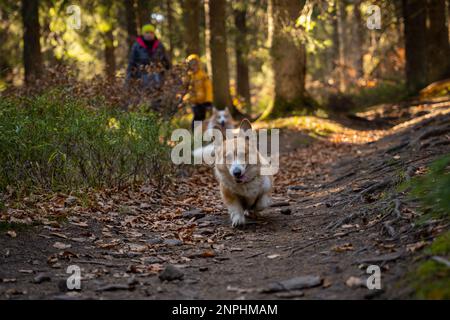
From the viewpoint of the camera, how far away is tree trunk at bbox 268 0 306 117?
567 inches

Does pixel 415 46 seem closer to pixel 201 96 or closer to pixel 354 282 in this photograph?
pixel 201 96

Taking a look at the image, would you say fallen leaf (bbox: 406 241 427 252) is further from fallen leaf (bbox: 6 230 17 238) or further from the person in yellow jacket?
the person in yellow jacket

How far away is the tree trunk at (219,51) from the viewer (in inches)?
627

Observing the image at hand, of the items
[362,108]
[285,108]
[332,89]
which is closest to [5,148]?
[285,108]

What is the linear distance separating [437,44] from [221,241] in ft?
50.6

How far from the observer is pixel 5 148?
595 cm

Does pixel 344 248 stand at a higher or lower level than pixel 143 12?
lower

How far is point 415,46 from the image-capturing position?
1898 cm

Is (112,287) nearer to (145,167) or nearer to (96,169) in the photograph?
(96,169)

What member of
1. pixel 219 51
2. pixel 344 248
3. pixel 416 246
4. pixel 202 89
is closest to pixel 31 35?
pixel 202 89

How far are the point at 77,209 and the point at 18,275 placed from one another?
1.93 meters

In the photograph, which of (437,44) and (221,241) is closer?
(221,241)

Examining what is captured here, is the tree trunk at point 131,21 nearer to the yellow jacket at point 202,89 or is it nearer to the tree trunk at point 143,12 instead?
the tree trunk at point 143,12

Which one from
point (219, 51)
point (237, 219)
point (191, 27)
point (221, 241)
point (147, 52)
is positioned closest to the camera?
point (221, 241)
